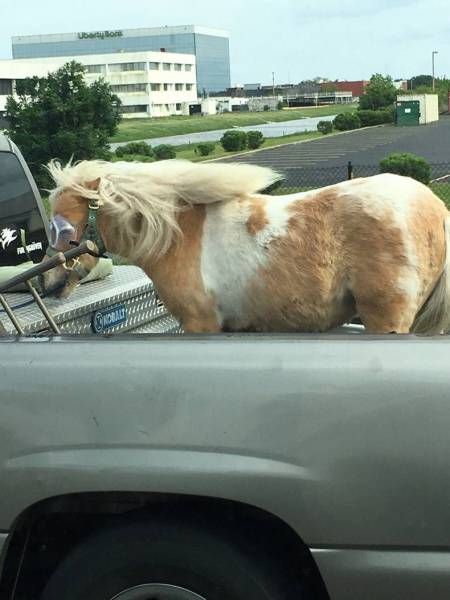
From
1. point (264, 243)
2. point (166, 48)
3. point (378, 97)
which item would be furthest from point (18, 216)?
point (166, 48)

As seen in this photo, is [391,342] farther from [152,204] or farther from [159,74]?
[159,74]

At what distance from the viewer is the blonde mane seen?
313 centimetres

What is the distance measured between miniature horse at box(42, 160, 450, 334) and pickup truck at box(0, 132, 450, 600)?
76 cm

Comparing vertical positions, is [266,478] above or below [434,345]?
below

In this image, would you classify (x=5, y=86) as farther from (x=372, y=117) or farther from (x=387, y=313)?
(x=387, y=313)

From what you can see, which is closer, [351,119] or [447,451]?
[447,451]

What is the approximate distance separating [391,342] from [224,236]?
3.65ft

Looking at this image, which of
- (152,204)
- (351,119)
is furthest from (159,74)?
(152,204)

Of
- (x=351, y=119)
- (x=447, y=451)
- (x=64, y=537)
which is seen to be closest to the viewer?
(x=447, y=451)

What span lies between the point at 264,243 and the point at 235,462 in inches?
44.2

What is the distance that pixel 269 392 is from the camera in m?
2.09

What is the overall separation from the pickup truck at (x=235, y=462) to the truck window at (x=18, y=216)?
9.26 feet

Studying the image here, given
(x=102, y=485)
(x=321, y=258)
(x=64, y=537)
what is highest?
(x=321, y=258)

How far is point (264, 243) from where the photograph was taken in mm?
3020
